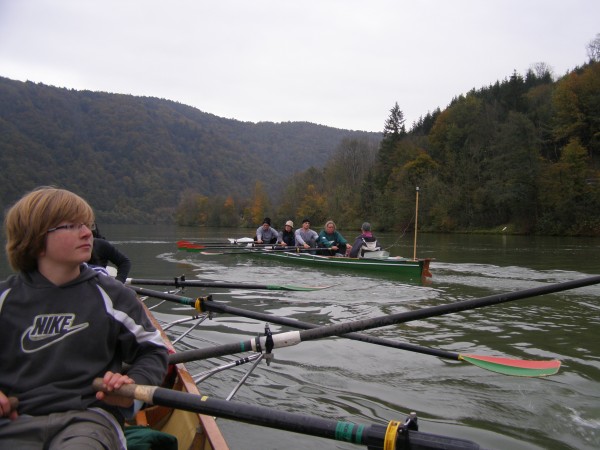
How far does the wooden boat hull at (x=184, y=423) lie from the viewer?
274 cm

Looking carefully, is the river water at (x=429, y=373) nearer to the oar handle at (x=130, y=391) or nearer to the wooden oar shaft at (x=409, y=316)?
the wooden oar shaft at (x=409, y=316)

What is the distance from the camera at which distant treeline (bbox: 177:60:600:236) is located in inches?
1811

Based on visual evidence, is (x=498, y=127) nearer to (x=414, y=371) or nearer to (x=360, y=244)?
(x=360, y=244)

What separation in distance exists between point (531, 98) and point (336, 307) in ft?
204

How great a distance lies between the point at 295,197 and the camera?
7581 centimetres

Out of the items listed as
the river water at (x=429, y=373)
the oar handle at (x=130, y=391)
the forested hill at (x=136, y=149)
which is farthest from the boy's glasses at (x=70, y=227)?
the forested hill at (x=136, y=149)

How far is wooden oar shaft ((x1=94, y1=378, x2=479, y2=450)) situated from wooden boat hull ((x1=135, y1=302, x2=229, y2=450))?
41 centimetres

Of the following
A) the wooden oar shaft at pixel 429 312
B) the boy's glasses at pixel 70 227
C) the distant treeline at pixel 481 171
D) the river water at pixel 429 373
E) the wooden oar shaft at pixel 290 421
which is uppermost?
the distant treeline at pixel 481 171

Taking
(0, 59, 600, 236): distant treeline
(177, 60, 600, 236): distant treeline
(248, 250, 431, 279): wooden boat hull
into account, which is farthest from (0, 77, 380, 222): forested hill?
(248, 250, 431, 279): wooden boat hull

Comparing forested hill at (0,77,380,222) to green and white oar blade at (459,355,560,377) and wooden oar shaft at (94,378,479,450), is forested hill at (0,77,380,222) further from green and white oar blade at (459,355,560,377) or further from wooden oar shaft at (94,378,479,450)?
wooden oar shaft at (94,378,479,450)

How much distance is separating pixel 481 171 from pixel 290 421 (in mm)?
57876

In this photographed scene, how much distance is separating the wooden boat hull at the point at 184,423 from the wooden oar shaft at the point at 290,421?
41 centimetres

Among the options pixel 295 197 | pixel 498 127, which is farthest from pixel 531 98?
pixel 295 197

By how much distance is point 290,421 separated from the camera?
7.00ft
